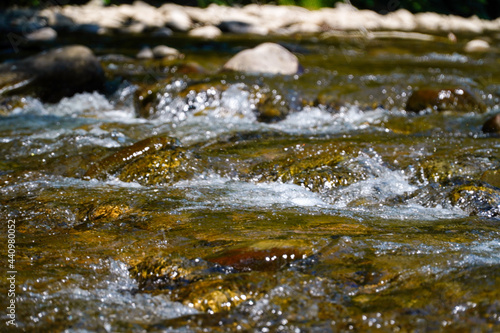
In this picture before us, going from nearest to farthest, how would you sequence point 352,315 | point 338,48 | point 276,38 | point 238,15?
point 352,315 → point 338,48 → point 276,38 → point 238,15

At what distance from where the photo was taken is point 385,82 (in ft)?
25.7

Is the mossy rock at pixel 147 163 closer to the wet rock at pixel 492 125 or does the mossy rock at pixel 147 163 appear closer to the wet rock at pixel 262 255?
the wet rock at pixel 262 255

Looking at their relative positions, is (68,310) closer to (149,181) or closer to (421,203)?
(149,181)

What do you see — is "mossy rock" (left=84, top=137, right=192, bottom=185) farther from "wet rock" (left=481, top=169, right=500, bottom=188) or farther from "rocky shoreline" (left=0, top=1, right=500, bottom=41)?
"rocky shoreline" (left=0, top=1, right=500, bottom=41)

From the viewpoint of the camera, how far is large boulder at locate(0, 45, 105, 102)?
705cm

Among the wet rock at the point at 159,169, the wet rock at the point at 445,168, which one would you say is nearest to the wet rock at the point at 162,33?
the wet rock at the point at 159,169

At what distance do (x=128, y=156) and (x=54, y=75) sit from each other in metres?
3.51

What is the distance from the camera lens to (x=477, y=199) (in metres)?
3.71

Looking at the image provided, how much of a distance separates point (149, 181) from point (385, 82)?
4918 mm

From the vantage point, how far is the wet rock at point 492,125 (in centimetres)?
573

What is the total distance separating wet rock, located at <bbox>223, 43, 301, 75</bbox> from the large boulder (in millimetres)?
2233

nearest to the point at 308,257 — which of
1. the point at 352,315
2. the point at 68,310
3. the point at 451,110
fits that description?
the point at 352,315

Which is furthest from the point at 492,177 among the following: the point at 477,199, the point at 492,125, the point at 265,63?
the point at 265,63

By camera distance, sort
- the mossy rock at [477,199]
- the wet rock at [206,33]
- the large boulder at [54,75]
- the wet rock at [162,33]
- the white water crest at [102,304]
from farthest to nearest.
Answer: the wet rock at [206,33]
the wet rock at [162,33]
the large boulder at [54,75]
the mossy rock at [477,199]
the white water crest at [102,304]
